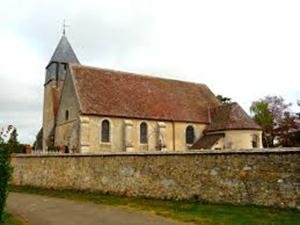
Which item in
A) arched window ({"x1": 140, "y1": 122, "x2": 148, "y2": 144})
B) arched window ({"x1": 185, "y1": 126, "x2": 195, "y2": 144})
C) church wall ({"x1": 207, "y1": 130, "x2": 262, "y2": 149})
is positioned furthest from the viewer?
arched window ({"x1": 185, "y1": 126, "x2": 195, "y2": 144})

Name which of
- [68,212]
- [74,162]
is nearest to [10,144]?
[68,212]

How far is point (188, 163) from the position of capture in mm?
18375

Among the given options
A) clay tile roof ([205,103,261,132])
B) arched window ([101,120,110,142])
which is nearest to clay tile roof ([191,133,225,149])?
clay tile roof ([205,103,261,132])

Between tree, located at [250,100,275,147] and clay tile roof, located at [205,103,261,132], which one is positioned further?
tree, located at [250,100,275,147]

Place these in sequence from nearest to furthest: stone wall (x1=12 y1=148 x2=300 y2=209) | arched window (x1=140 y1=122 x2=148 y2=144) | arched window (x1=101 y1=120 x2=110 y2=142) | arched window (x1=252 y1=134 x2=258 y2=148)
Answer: stone wall (x1=12 y1=148 x2=300 y2=209)
arched window (x1=101 y1=120 x2=110 y2=142)
arched window (x1=252 y1=134 x2=258 y2=148)
arched window (x1=140 y1=122 x2=148 y2=144)

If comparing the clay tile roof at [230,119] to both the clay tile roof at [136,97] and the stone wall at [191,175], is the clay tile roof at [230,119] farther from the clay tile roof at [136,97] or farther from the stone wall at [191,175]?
the stone wall at [191,175]

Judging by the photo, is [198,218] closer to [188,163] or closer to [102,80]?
[188,163]

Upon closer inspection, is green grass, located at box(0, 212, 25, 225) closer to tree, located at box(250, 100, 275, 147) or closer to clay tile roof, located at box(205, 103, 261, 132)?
clay tile roof, located at box(205, 103, 261, 132)

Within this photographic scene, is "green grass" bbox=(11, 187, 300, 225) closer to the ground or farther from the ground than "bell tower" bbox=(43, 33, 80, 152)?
closer to the ground

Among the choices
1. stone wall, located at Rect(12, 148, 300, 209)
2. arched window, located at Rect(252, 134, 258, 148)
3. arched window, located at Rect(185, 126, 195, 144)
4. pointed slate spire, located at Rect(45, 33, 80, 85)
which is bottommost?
stone wall, located at Rect(12, 148, 300, 209)

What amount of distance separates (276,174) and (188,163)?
409 centimetres

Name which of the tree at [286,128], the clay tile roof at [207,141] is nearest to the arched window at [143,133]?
the clay tile roof at [207,141]

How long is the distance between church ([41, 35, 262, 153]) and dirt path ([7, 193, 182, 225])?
17.9m

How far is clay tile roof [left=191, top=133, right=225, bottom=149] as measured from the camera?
3860 centimetres
